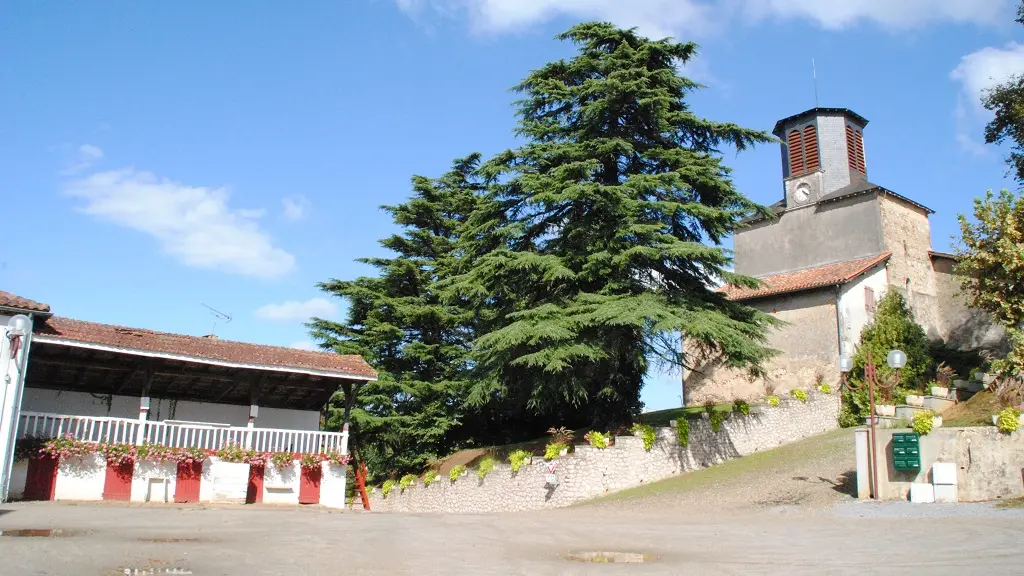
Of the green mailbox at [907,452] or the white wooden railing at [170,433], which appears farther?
the white wooden railing at [170,433]

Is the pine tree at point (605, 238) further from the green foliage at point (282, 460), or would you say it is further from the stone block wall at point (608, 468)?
the green foliage at point (282, 460)

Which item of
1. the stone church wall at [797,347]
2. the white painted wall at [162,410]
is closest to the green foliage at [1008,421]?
the stone church wall at [797,347]

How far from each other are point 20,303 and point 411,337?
1347 cm

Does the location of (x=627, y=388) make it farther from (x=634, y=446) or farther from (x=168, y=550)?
(x=168, y=550)

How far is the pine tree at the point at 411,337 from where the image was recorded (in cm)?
2489

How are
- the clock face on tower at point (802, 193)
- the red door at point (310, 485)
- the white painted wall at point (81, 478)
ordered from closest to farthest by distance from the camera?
1. the white painted wall at point (81, 478)
2. the red door at point (310, 485)
3. the clock face on tower at point (802, 193)

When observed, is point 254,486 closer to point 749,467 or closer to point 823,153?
point 749,467

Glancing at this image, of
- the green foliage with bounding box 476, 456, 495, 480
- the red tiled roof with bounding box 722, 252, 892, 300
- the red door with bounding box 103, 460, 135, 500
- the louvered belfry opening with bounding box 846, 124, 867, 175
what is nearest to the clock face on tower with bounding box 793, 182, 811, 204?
the louvered belfry opening with bounding box 846, 124, 867, 175

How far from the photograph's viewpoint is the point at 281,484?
1842 cm

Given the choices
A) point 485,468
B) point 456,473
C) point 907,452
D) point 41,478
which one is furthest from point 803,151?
point 41,478

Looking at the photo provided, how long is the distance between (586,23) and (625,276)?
7.85 m

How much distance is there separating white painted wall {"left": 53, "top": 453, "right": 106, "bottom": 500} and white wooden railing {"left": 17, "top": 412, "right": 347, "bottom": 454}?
495 millimetres

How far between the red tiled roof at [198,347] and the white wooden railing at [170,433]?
1609mm

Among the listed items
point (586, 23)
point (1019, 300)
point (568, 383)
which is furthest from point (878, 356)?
point (586, 23)
